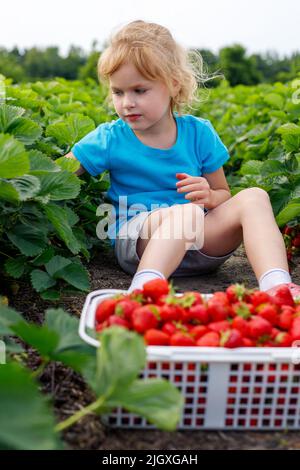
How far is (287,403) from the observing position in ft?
5.61

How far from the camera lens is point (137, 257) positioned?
2.88 m

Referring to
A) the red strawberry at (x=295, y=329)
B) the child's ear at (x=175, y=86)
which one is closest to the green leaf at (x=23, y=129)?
the child's ear at (x=175, y=86)

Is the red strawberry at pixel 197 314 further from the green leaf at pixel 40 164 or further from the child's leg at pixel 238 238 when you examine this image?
the green leaf at pixel 40 164

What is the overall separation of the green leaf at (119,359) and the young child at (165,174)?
0.91 meters

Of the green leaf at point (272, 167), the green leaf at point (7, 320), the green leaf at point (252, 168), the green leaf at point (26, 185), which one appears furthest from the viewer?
the green leaf at point (252, 168)

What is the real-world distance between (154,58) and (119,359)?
1.68 m

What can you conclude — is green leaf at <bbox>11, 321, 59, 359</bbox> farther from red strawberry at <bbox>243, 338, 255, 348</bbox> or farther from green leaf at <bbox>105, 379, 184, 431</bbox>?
red strawberry at <bbox>243, 338, 255, 348</bbox>

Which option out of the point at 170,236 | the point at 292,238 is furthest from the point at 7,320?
the point at 292,238

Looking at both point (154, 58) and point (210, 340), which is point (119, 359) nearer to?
point (210, 340)

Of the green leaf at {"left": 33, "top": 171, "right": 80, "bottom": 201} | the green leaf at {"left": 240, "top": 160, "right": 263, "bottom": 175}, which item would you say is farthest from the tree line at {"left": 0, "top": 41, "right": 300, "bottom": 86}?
the green leaf at {"left": 33, "top": 171, "right": 80, "bottom": 201}

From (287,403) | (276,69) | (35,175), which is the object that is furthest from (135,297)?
(276,69)

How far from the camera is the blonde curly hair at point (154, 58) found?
2.75m

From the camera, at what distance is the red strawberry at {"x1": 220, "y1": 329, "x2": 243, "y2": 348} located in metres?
1.67

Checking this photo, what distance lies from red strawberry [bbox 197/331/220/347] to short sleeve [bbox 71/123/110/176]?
1.43 metres
